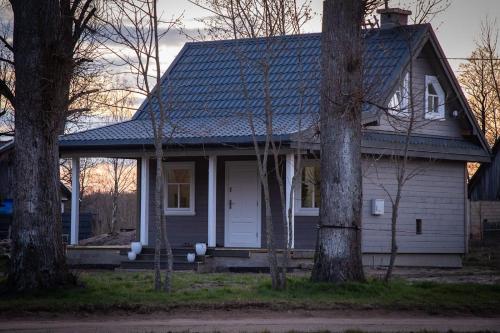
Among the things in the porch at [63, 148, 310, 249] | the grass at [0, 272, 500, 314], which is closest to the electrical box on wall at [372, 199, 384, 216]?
the porch at [63, 148, 310, 249]

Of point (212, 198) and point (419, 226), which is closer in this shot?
point (212, 198)

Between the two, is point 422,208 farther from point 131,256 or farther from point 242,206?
point 131,256

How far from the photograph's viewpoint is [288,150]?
79.9 ft

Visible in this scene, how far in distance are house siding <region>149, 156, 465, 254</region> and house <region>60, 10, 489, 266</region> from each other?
3 centimetres

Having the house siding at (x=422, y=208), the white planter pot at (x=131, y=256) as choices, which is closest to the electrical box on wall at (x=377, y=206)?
the house siding at (x=422, y=208)

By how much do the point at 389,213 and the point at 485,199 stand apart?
1814 centimetres

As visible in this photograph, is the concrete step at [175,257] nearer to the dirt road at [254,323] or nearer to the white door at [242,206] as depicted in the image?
the white door at [242,206]

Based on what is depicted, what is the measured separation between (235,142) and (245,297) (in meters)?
8.36

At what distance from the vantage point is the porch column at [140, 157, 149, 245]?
2666cm

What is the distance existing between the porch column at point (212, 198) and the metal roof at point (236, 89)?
90cm

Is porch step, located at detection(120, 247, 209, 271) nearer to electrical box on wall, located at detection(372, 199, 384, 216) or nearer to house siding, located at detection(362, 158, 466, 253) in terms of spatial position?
house siding, located at detection(362, 158, 466, 253)

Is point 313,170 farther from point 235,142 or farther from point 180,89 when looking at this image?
point 180,89

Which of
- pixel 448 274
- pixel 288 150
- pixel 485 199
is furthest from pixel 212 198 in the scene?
pixel 485 199

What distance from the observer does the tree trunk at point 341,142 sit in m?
17.8
